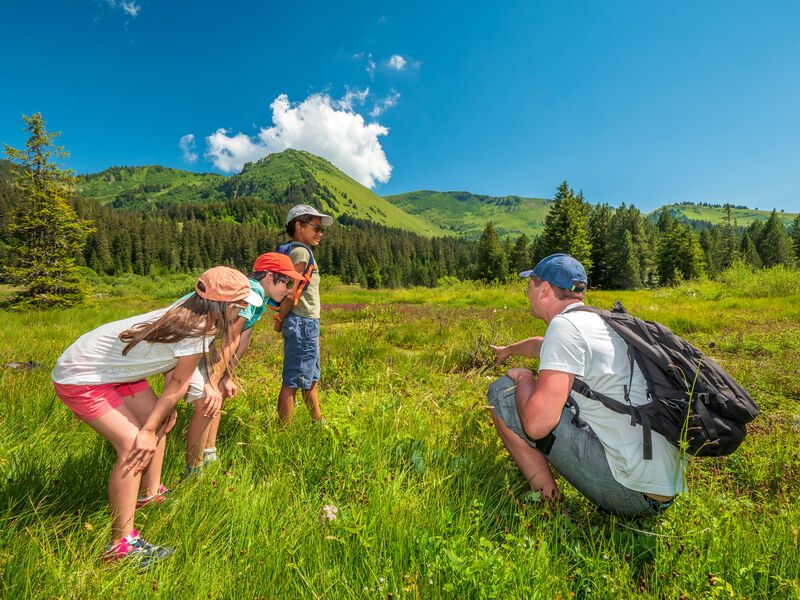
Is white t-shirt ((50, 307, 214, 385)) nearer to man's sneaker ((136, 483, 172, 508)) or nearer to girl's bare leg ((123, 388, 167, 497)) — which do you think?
girl's bare leg ((123, 388, 167, 497))

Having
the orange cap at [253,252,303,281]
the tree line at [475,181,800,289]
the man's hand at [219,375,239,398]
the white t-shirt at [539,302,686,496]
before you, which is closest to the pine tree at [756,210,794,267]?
the tree line at [475,181,800,289]

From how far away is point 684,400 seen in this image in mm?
1952

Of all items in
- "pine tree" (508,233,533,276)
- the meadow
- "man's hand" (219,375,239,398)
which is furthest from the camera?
"pine tree" (508,233,533,276)

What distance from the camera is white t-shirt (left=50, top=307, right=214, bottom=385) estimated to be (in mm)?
2078

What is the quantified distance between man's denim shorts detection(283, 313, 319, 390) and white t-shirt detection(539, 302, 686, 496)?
229cm

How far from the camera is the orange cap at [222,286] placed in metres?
2.26

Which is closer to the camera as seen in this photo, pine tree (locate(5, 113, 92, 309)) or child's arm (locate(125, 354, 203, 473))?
child's arm (locate(125, 354, 203, 473))

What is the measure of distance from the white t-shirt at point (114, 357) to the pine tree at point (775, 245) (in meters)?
91.1

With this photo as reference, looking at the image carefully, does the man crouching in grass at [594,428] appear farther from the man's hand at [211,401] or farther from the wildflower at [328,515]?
the man's hand at [211,401]

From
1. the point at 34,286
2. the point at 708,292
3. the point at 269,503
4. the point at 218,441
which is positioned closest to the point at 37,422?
the point at 218,441

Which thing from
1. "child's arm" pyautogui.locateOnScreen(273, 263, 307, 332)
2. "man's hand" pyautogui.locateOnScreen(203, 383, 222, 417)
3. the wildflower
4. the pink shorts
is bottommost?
the wildflower

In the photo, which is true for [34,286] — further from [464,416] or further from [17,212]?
[464,416]

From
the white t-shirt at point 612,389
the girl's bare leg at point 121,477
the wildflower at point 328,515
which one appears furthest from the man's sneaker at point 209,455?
the white t-shirt at point 612,389

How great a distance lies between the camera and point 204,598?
1.46 meters
